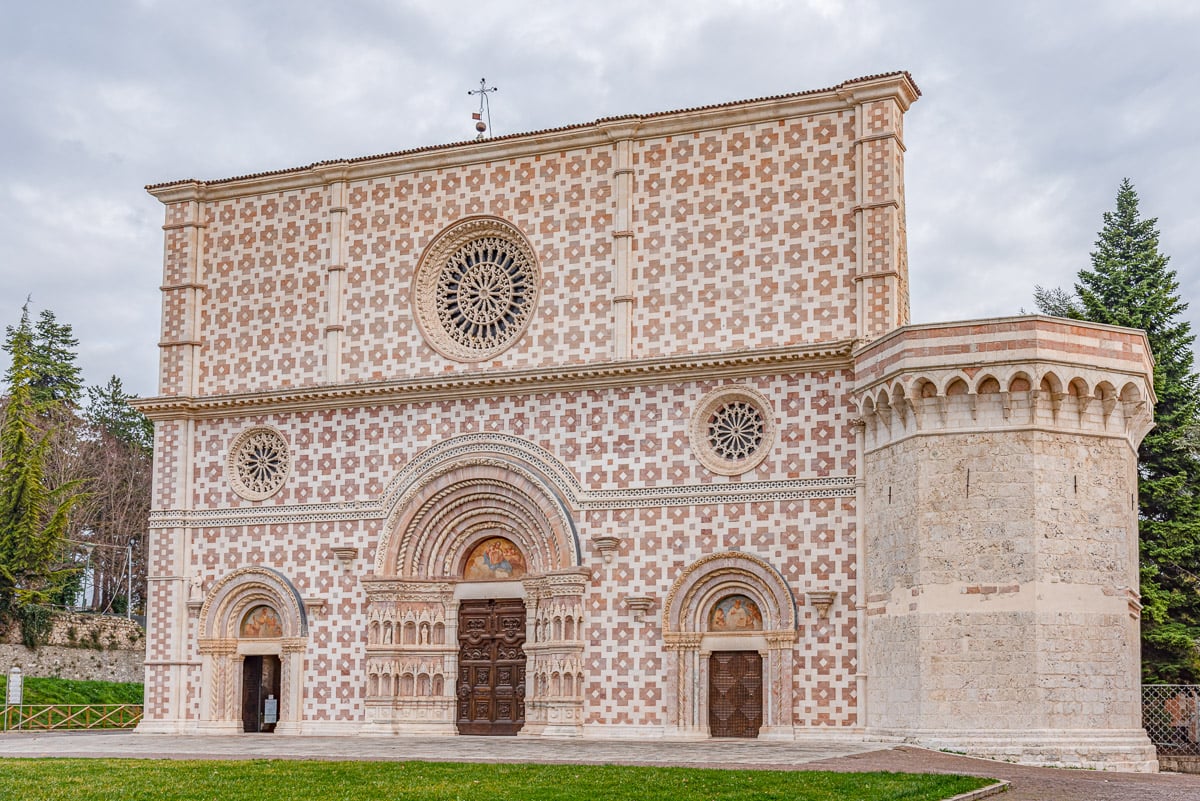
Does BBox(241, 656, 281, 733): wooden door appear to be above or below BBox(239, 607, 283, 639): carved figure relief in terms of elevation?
below

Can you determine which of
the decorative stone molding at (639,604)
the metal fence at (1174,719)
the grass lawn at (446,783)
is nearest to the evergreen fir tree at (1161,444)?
the metal fence at (1174,719)

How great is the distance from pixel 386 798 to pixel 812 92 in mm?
17091

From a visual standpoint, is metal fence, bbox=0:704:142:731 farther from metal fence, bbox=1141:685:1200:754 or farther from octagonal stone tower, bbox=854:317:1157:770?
metal fence, bbox=1141:685:1200:754

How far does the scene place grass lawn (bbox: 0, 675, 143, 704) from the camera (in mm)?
40062

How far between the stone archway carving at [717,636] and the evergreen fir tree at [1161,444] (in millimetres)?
8927

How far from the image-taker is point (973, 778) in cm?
1888

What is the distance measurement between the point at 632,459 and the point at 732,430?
205 cm

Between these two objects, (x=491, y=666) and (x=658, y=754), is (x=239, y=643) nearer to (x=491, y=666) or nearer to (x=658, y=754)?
(x=491, y=666)

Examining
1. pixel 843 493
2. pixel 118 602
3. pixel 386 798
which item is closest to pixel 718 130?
pixel 843 493

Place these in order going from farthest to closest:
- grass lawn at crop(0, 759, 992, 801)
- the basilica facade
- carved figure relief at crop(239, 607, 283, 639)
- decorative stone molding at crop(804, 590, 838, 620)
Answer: carved figure relief at crop(239, 607, 283, 639), decorative stone molding at crop(804, 590, 838, 620), the basilica facade, grass lawn at crop(0, 759, 992, 801)

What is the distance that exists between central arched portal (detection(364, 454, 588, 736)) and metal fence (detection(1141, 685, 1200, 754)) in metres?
11.2

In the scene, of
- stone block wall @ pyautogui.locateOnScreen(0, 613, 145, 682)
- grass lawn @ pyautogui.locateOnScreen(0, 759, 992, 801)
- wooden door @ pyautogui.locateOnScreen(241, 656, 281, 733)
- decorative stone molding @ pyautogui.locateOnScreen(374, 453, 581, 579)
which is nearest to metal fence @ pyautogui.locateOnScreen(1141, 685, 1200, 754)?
grass lawn @ pyautogui.locateOnScreen(0, 759, 992, 801)

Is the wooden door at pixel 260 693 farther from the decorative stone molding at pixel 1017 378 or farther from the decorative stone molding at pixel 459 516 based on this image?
the decorative stone molding at pixel 1017 378

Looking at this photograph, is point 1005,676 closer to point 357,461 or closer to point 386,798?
point 386,798
